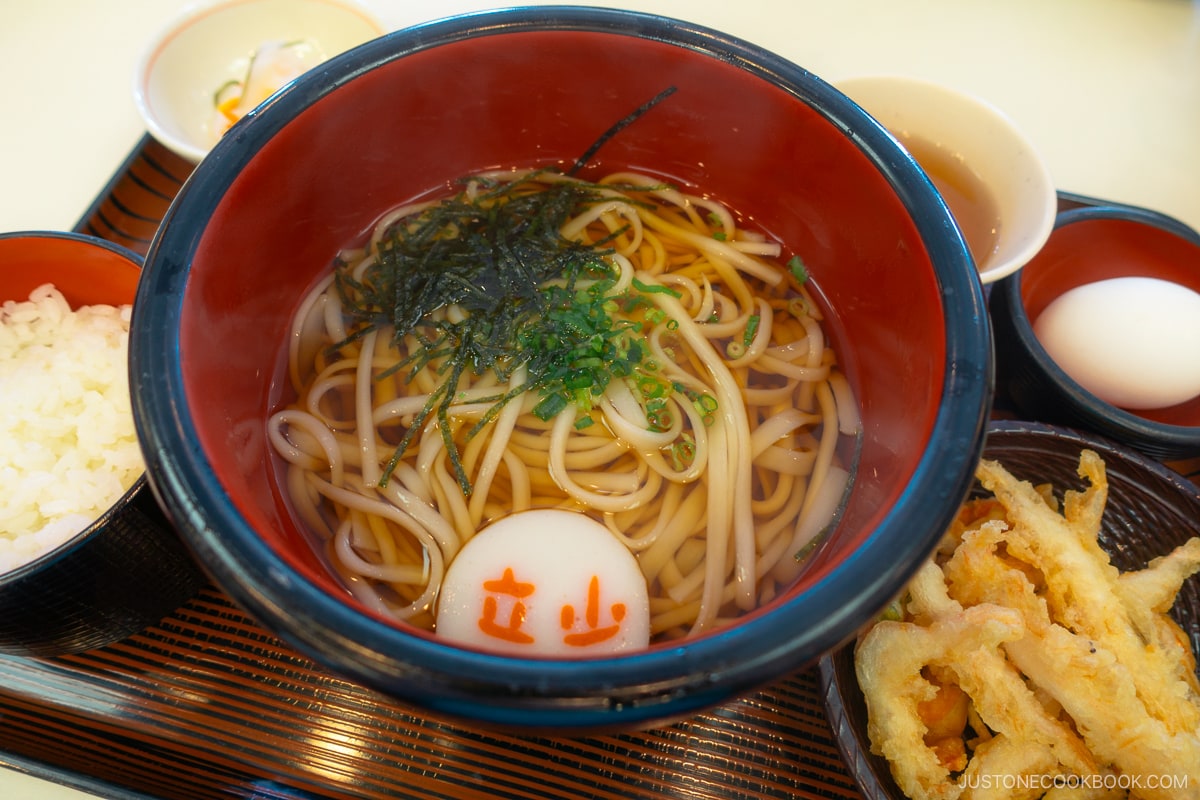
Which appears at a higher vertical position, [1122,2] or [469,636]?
[1122,2]

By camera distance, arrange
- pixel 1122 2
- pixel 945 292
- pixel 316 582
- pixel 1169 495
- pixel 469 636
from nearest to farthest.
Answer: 1. pixel 316 582
2. pixel 945 292
3. pixel 469 636
4. pixel 1169 495
5. pixel 1122 2

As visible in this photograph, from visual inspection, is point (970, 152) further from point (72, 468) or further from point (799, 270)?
point (72, 468)

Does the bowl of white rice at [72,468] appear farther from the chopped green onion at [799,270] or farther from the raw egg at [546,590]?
the chopped green onion at [799,270]

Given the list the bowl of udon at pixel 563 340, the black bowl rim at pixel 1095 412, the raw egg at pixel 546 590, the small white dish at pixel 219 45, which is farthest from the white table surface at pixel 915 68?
the raw egg at pixel 546 590

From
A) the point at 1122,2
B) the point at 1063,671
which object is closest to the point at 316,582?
the point at 1063,671

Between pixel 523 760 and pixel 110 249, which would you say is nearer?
pixel 523 760

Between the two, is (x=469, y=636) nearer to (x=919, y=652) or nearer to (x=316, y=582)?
(x=316, y=582)

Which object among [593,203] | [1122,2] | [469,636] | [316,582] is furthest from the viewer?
[1122,2]
